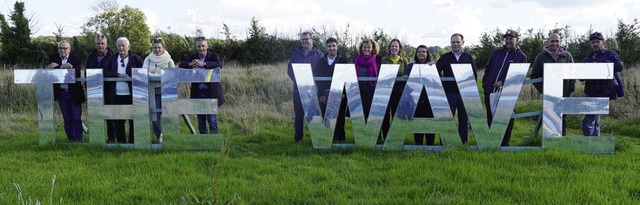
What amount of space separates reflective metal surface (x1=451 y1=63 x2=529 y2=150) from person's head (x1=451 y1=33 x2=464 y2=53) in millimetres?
398

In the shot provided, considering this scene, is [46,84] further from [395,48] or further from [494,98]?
[494,98]

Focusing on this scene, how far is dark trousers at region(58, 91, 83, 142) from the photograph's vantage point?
26.1ft

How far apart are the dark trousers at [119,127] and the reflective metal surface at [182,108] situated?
0.80m

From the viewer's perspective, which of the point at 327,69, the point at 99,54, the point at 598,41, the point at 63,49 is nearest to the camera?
the point at 598,41

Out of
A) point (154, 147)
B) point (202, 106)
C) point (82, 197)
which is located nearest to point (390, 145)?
point (202, 106)

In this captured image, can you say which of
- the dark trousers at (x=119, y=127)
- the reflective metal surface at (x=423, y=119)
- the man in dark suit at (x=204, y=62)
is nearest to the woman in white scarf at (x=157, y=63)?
the man in dark suit at (x=204, y=62)

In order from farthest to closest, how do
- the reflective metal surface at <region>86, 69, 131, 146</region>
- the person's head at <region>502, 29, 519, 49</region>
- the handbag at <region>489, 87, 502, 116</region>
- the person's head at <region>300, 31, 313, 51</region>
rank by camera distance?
the person's head at <region>300, 31, 313, 51</region>, the reflective metal surface at <region>86, 69, 131, 146</region>, the person's head at <region>502, 29, 519, 49</region>, the handbag at <region>489, 87, 502, 116</region>

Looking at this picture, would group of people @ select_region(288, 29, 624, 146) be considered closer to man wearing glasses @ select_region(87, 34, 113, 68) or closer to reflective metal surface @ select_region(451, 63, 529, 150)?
reflective metal surface @ select_region(451, 63, 529, 150)

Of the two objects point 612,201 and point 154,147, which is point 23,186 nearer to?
point 154,147

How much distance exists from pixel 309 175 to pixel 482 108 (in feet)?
8.72

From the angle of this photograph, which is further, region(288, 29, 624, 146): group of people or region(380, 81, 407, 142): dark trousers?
region(380, 81, 407, 142): dark trousers

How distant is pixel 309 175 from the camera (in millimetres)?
5684

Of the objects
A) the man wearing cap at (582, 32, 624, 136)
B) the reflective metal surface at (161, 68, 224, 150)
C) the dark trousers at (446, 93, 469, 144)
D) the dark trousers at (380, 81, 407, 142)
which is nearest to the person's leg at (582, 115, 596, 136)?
the man wearing cap at (582, 32, 624, 136)

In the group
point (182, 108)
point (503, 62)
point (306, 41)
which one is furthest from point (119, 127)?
point (503, 62)
